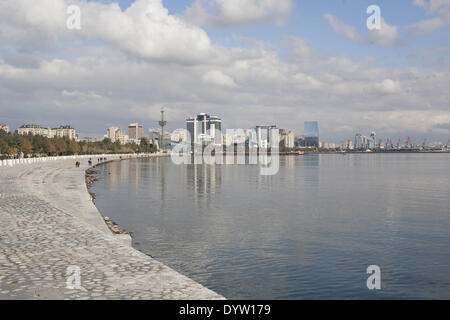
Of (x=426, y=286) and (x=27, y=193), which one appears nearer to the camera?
(x=426, y=286)

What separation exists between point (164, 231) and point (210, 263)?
6.27 m

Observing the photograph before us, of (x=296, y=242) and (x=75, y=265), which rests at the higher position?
(x=75, y=265)

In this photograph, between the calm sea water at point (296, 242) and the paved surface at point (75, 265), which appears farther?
the calm sea water at point (296, 242)

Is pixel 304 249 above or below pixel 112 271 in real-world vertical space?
below

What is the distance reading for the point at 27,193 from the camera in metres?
28.6

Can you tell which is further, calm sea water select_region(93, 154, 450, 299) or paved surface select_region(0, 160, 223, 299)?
calm sea water select_region(93, 154, 450, 299)

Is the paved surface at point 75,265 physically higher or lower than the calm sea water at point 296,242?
higher

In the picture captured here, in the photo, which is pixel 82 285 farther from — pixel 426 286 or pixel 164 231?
pixel 164 231

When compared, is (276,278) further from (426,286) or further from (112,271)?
(112,271)

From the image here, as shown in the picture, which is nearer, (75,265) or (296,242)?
(75,265)

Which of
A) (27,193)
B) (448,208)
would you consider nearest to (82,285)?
(27,193)

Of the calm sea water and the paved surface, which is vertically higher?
the paved surface
